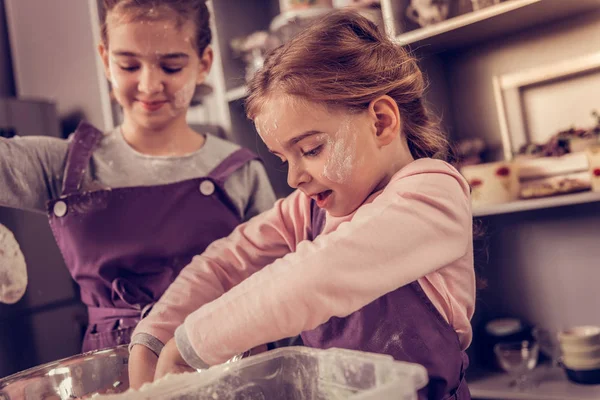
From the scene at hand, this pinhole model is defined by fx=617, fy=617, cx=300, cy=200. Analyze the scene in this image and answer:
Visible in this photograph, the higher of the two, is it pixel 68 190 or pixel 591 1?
pixel 591 1

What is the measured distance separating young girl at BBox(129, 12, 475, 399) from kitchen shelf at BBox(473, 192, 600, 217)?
66 centimetres

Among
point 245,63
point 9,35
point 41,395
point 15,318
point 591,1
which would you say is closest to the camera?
point 41,395

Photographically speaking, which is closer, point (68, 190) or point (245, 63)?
point (68, 190)

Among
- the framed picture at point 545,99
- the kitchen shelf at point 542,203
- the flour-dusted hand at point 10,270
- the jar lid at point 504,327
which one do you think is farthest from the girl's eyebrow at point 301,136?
the jar lid at point 504,327

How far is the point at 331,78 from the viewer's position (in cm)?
74

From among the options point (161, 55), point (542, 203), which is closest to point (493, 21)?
point (542, 203)

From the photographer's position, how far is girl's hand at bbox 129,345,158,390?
0.68m

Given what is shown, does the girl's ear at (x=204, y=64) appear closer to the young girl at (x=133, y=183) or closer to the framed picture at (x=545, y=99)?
the young girl at (x=133, y=183)

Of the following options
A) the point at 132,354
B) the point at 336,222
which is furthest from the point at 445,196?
the point at 132,354

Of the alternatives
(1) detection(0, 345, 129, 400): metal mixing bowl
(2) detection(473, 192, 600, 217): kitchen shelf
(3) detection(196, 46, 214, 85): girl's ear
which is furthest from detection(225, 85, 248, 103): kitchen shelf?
(1) detection(0, 345, 129, 400): metal mixing bowl

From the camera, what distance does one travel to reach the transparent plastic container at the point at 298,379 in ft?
1.36

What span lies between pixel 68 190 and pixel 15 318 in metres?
0.94

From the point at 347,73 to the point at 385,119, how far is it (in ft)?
0.25

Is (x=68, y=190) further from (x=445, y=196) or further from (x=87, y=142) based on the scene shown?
(x=445, y=196)
